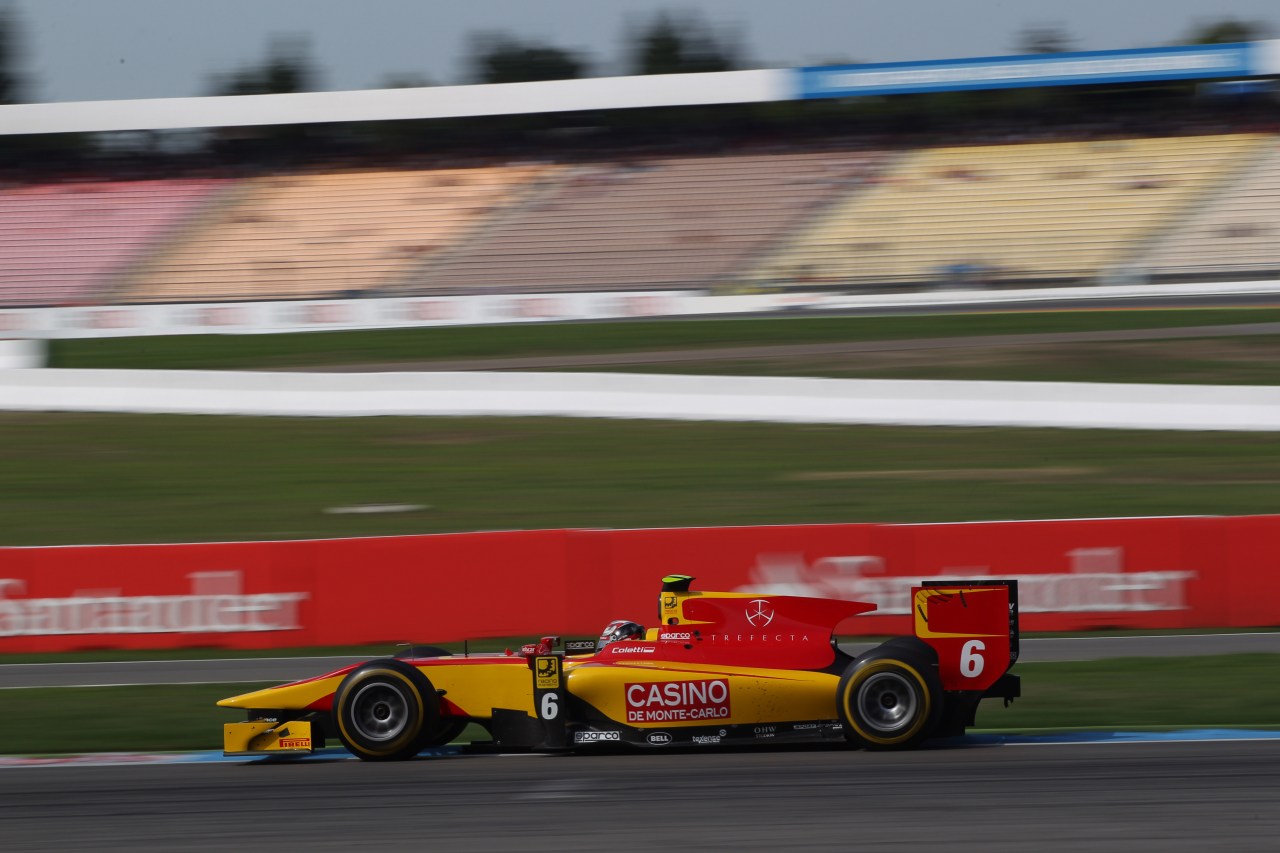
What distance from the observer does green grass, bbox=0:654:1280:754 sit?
912 cm

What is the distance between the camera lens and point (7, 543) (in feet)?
52.5

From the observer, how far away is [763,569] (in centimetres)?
1252

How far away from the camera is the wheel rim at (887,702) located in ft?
25.4

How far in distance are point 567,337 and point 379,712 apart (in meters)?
20.3

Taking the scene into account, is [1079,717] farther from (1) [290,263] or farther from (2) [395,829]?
(1) [290,263]

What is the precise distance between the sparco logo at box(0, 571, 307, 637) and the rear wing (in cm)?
686

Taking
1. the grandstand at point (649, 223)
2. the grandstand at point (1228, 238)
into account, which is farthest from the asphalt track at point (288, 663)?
the grandstand at point (649, 223)

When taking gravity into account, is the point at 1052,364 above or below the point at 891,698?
above

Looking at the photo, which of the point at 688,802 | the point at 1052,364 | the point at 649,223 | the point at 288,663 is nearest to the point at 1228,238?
the point at 1052,364

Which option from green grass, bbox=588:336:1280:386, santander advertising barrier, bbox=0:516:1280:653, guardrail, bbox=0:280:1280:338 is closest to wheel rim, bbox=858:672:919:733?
santander advertising barrier, bbox=0:516:1280:653

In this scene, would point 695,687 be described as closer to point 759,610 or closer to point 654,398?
point 759,610

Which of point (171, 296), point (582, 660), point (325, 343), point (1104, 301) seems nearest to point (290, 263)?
point (171, 296)

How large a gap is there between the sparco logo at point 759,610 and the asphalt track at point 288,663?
3.92m

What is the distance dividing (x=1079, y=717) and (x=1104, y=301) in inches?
867
